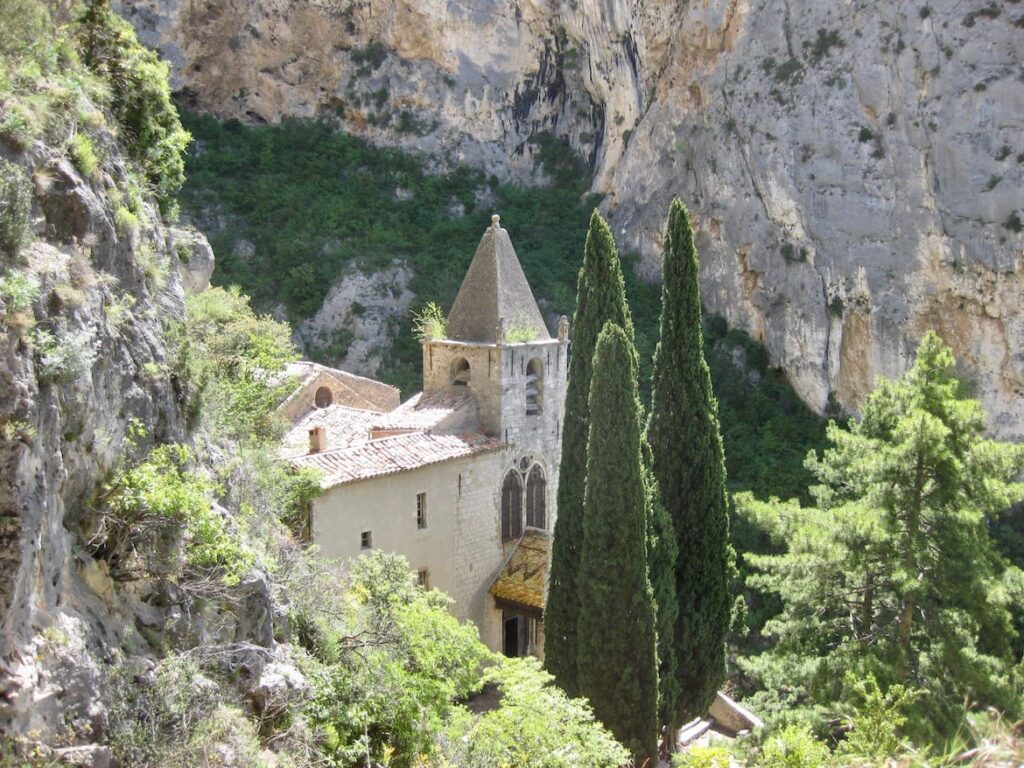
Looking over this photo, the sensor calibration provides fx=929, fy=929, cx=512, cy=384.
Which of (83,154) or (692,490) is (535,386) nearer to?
(692,490)

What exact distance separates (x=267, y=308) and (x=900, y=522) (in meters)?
28.3

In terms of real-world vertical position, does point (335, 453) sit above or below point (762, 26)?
below

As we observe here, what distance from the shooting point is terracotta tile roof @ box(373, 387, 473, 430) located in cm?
1866

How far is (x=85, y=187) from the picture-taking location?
25.1 feet

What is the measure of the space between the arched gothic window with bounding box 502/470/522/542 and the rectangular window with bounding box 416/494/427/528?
83.9 inches

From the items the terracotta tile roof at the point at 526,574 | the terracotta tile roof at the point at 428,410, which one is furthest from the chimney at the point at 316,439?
the terracotta tile roof at the point at 526,574

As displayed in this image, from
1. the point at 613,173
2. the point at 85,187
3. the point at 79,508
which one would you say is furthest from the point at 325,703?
the point at 613,173

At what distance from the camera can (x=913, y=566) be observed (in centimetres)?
1370

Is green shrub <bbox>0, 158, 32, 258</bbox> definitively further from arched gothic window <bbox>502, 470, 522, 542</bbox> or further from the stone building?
arched gothic window <bbox>502, 470, 522, 542</bbox>

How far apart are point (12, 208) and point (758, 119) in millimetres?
31569

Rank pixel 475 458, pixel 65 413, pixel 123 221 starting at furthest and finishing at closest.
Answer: pixel 475 458 < pixel 123 221 < pixel 65 413

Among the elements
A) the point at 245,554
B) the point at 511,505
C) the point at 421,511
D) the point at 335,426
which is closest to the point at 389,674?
the point at 245,554

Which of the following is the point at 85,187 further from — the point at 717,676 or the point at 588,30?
the point at 588,30

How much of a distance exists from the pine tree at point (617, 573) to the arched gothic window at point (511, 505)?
210 inches
